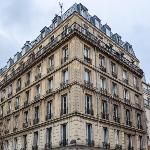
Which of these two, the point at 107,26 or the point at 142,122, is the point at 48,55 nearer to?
the point at 107,26

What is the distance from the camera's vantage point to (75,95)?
29688 millimetres

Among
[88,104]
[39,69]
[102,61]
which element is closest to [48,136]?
[88,104]

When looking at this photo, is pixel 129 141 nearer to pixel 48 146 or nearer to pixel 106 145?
pixel 106 145

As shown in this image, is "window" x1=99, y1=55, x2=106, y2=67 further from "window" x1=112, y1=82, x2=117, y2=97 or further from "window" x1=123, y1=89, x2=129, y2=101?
"window" x1=123, y1=89, x2=129, y2=101

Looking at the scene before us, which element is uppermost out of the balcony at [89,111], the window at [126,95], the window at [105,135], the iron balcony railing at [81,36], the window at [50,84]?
the iron balcony railing at [81,36]

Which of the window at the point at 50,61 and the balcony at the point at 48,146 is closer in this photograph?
the balcony at the point at 48,146

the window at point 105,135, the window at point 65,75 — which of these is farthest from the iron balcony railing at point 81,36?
the window at point 105,135

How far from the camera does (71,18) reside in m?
36.5

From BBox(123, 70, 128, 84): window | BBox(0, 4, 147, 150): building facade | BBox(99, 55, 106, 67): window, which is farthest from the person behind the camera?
BBox(123, 70, 128, 84): window

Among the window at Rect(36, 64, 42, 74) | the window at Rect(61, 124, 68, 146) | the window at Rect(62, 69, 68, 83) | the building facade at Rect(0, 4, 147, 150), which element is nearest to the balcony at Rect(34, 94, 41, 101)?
the building facade at Rect(0, 4, 147, 150)

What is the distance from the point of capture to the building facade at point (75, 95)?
30.2 m

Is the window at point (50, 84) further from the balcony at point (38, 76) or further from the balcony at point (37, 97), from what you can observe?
the balcony at point (38, 76)

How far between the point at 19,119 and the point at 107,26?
18607mm

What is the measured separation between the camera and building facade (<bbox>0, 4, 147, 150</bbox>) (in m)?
30.2
